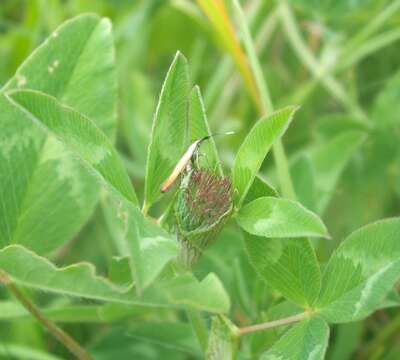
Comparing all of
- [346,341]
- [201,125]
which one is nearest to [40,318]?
[201,125]

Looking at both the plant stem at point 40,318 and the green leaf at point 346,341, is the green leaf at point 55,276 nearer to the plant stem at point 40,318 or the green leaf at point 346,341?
the plant stem at point 40,318

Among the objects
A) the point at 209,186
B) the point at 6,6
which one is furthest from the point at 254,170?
the point at 6,6

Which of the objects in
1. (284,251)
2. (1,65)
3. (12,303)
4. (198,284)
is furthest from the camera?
(1,65)

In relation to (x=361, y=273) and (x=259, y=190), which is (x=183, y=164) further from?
(x=361, y=273)

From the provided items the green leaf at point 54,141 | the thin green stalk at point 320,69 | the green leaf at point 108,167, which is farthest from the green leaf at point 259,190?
the thin green stalk at point 320,69

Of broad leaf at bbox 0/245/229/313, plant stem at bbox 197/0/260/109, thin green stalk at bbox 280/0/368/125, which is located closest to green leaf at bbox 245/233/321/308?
broad leaf at bbox 0/245/229/313

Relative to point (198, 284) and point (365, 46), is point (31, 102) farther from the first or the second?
point (365, 46)
